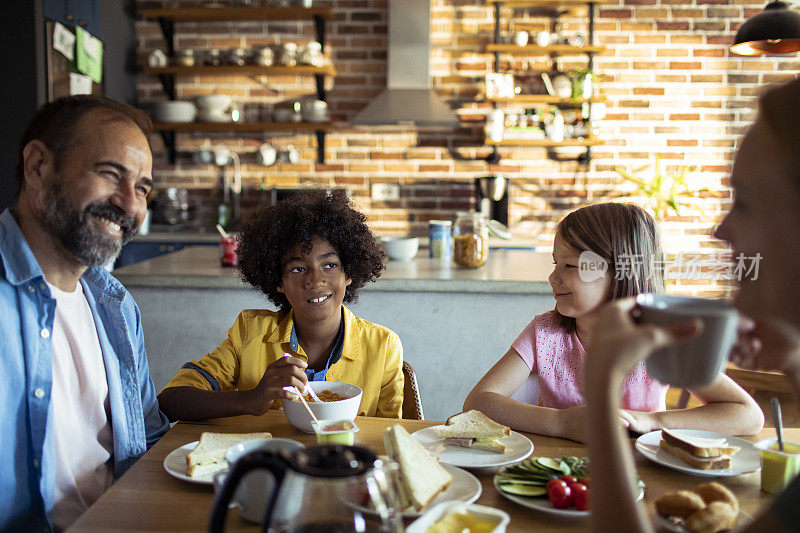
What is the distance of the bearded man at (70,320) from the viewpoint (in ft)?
3.80

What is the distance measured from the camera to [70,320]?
133 centimetres

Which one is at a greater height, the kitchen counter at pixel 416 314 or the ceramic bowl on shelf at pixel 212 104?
the ceramic bowl on shelf at pixel 212 104

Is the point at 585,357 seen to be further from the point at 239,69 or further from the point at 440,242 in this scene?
the point at 239,69

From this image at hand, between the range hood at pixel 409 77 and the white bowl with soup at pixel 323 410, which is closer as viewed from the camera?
the white bowl with soup at pixel 323 410

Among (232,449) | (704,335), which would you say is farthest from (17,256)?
(704,335)

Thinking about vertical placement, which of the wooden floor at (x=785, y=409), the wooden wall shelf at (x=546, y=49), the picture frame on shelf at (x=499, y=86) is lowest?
the wooden floor at (x=785, y=409)

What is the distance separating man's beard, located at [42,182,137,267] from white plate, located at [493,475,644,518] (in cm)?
88

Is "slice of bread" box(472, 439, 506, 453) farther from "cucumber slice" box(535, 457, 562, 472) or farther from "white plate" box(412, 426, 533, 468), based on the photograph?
"cucumber slice" box(535, 457, 562, 472)

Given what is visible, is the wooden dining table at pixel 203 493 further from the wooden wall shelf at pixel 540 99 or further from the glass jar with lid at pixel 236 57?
the glass jar with lid at pixel 236 57

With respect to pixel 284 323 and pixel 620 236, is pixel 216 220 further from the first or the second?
pixel 620 236

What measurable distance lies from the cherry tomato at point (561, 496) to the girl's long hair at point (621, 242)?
69 centimetres

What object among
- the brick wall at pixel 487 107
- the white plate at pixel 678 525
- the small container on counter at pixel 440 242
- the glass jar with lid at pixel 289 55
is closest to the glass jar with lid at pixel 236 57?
the brick wall at pixel 487 107

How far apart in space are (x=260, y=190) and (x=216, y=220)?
411 millimetres

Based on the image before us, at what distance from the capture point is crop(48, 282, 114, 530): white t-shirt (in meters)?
1.21
